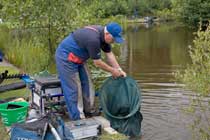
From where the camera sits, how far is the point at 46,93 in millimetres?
5785

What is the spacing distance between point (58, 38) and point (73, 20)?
0.59m

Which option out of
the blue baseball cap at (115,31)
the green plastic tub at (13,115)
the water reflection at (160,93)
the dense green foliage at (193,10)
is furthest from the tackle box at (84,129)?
the dense green foliage at (193,10)

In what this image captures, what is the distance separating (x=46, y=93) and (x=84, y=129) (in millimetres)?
1129

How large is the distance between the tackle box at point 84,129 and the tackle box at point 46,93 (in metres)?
0.89

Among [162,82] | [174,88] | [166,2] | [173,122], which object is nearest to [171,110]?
[173,122]

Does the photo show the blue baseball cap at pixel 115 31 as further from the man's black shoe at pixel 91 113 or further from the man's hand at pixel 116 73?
the man's black shoe at pixel 91 113

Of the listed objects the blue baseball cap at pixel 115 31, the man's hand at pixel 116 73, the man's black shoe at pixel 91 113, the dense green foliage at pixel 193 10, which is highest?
the blue baseball cap at pixel 115 31

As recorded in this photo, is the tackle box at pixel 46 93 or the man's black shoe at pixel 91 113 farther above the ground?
the tackle box at pixel 46 93

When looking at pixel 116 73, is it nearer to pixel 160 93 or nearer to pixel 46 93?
pixel 46 93

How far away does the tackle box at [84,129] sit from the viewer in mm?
4848

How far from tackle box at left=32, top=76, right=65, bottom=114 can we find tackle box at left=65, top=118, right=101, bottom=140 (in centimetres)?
89

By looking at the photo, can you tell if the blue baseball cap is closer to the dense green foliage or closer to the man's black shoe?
the man's black shoe

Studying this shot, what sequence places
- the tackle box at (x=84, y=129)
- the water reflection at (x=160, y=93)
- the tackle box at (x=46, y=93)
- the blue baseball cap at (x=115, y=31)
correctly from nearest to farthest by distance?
the tackle box at (x=84, y=129) < the blue baseball cap at (x=115, y=31) < the tackle box at (x=46, y=93) < the water reflection at (x=160, y=93)

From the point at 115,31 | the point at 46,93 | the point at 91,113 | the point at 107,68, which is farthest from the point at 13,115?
the point at 115,31
